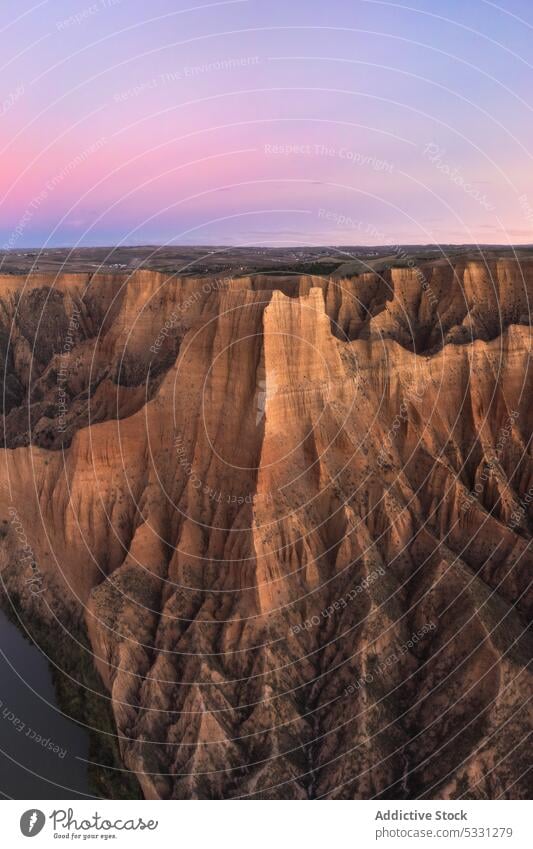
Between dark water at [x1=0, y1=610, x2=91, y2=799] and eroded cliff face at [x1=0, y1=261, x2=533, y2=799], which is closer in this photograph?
eroded cliff face at [x1=0, y1=261, x2=533, y2=799]

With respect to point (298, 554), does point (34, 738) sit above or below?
below

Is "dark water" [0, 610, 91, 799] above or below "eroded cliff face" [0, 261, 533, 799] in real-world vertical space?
below

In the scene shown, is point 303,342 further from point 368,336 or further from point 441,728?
point 441,728

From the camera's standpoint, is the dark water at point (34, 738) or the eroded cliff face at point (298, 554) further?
the dark water at point (34, 738)

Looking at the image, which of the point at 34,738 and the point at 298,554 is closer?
the point at 34,738

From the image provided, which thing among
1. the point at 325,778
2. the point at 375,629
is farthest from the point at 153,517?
the point at 325,778
